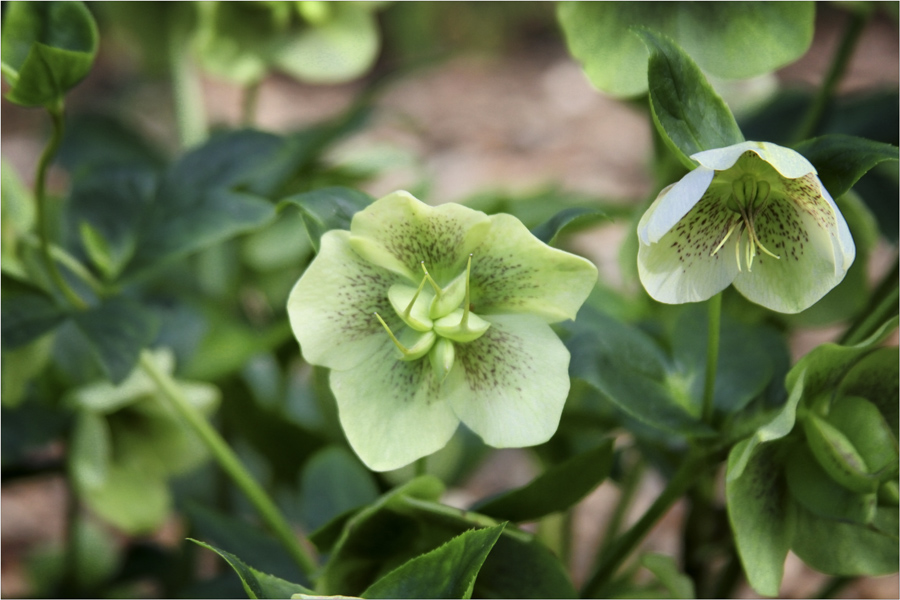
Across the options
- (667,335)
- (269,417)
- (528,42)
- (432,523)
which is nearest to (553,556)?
(432,523)

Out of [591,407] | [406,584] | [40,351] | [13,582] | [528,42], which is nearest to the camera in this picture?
[406,584]

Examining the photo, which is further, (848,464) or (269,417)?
(269,417)

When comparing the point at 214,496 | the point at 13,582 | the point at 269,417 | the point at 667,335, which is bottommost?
the point at 13,582

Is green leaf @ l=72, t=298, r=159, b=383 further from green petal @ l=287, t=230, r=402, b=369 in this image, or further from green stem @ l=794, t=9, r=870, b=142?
green stem @ l=794, t=9, r=870, b=142

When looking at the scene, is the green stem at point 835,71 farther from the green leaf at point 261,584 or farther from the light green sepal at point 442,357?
the green leaf at point 261,584

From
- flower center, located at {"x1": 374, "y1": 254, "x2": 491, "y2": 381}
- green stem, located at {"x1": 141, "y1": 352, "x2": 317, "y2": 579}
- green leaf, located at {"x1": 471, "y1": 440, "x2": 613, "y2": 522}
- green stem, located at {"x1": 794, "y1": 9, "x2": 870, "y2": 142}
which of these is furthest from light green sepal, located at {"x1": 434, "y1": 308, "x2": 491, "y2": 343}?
green stem, located at {"x1": 794, "y1": 9, "x2": 870, "y2": 142}

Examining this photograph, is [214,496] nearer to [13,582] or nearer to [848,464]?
[13,582]

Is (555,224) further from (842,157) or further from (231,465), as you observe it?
(231,465)
